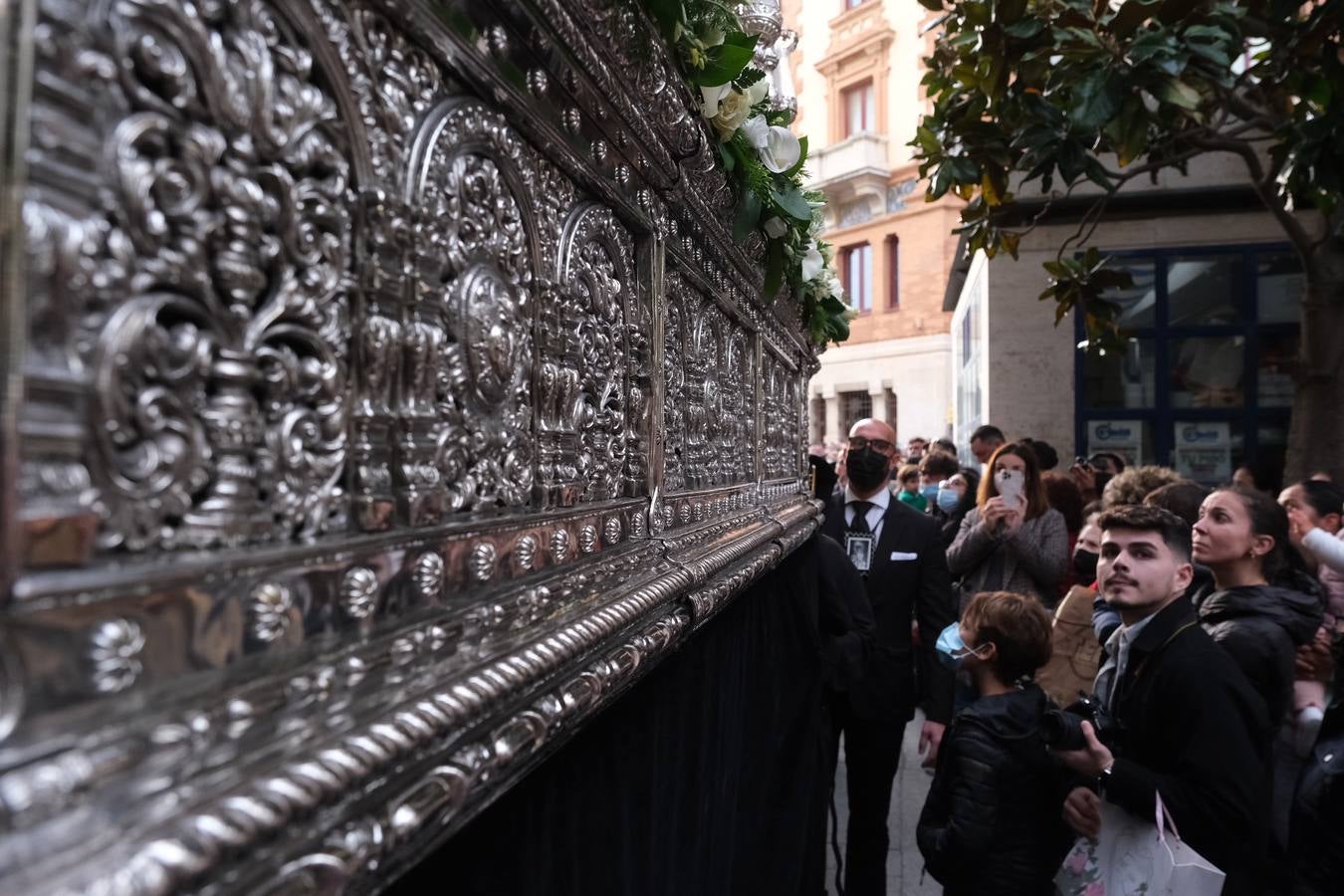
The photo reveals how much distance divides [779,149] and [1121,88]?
3.19 metres

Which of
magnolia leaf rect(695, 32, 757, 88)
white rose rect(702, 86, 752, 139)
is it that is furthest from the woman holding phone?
magnolia leaf rect(695, 32, 757, 88)

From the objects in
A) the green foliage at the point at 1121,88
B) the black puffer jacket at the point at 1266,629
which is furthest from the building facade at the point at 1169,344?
A: the black puffer jacket at the point at 1266,629

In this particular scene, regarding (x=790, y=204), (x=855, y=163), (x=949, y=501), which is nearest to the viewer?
(x=790, y=204)

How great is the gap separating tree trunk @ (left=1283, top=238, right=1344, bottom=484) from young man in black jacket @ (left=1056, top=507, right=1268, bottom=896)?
420 centimetres

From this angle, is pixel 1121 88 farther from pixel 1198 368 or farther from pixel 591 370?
pixel 1198 368

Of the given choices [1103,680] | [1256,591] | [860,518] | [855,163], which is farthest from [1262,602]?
[855,163]

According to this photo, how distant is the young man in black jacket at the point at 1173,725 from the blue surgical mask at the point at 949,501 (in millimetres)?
3353

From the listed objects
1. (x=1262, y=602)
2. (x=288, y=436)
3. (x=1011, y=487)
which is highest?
(x=288, y=436)

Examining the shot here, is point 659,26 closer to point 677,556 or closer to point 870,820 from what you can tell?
point 677,556

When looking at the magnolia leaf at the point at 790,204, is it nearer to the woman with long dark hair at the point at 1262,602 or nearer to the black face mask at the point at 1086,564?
the woman with long dark hair at the point at 1262,602

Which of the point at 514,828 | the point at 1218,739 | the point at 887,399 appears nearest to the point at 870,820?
the point at 1218,739

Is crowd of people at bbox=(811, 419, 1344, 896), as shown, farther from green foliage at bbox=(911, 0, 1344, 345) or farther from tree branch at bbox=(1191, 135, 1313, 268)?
tree branch at bbox=(1191, 135, 1313, 268)

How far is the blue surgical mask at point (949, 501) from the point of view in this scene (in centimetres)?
605

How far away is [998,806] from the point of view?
255cm
